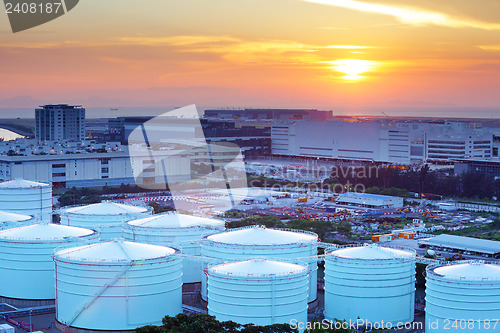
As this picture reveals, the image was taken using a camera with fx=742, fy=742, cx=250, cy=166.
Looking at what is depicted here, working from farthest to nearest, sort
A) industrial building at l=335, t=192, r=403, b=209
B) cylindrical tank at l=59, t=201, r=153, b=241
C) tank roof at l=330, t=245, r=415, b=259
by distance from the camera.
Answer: industrial building at l=335, t=192, r=403, b=209 → cylindrical tank at l=59, t=201, r=153, b=241 → tank roof at l=330, t=245, r=415, b=259

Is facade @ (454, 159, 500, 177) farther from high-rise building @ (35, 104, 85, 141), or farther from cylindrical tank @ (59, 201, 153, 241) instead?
high-rise building @ (35, 104, 85, 141)

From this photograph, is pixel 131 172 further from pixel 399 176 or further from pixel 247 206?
pixel 399 176

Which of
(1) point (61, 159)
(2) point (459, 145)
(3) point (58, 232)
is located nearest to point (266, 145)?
(2) point (459, 145)

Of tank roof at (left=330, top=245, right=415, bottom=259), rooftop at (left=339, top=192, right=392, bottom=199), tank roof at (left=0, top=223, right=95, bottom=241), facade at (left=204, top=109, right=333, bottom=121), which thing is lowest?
rooftop at (left=339, top=192, right=392, bottom=199)

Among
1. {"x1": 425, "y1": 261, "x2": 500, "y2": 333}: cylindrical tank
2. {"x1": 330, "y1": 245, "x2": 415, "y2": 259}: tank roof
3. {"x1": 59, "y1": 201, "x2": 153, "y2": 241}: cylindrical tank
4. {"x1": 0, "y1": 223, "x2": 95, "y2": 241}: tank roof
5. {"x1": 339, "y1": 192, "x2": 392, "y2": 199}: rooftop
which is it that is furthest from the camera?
{"x1": 339, "y1": 192, "x2": 392, "y2": 199}: rooftop

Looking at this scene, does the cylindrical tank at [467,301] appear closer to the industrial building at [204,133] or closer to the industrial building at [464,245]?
the industrial building at [464,245]

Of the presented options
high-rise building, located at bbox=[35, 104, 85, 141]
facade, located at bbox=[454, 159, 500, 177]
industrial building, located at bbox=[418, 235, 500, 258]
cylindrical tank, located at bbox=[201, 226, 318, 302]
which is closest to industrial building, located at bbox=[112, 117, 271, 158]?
A: high-rise building, located at bbox=[35, 104, 85, 141]

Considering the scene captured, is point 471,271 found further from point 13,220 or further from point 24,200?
point 24,200
